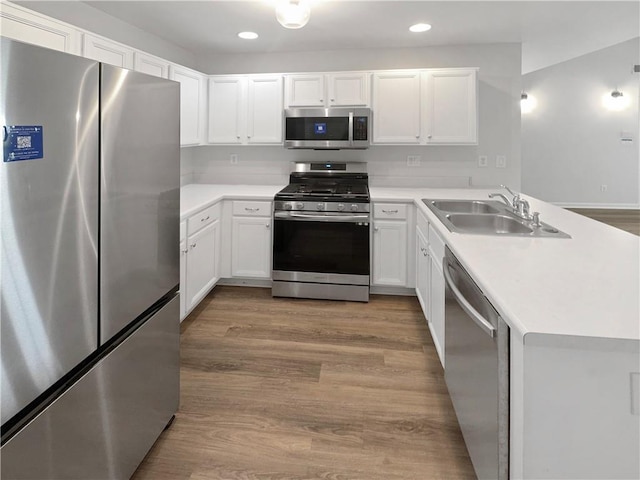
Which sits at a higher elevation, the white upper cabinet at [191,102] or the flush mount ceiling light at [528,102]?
the flush mount ceiling light at [528,102]

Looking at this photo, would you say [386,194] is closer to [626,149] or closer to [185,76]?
[185,76]

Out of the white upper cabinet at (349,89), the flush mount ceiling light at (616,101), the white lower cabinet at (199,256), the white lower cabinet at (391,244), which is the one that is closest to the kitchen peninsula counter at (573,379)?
the white lower cabinet at (199,256)

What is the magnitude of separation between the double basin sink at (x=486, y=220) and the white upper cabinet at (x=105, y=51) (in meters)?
2.25

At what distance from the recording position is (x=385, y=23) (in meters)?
3.32

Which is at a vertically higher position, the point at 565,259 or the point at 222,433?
the point at 565,259

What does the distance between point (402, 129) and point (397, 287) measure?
4.82 feet

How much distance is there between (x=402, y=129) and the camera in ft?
12.6

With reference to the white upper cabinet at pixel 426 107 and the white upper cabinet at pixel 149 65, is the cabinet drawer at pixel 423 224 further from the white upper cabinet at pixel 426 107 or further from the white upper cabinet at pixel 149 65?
the white upper cabinet at pixel 149 65

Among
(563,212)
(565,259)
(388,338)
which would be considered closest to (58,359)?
(565,259)

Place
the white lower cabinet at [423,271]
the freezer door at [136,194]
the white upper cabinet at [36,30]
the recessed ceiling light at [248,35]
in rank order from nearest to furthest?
1. the freezer door at [136,194]
2. the white upper cabinet at [36,30]
3. the white lower cabinet at [423,271]
4. the recessed ceiling light at [248,35]

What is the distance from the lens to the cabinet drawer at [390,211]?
3570 millimetres

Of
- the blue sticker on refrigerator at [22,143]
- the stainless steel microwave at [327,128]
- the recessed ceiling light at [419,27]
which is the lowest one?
the blue sticker on refrigerator at [22,143]

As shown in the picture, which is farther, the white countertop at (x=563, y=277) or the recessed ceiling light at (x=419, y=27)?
the recessed ceiling light at (x=419, y=27)

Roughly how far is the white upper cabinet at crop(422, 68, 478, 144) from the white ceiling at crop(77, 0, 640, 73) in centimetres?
35
